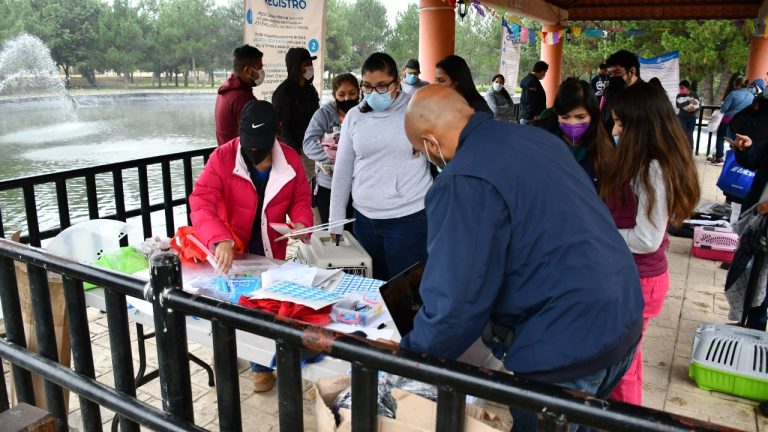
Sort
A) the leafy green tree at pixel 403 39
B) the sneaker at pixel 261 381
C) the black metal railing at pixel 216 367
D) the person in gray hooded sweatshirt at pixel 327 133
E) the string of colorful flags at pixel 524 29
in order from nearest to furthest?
the black metal railing at pixel 216 367 < the sneaker at pixel 261 381 < the person in gray hooded sweatshirt at pixel 327 133 < the string of colorful flags at pixel 524 29 < the leafy green tree at pixel 403 39

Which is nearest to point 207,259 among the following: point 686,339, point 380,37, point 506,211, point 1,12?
point 506,211

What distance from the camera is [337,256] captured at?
301cm

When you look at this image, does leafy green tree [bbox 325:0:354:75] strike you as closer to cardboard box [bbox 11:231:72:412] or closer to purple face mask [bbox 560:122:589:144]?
purple face mask [bbox 560:122:589:144]

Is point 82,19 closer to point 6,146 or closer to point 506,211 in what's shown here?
point 6,146

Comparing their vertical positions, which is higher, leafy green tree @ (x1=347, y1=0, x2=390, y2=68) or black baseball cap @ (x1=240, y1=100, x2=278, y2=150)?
leafy green tree @ (x1=347, y1=0, x2=390, y2=68)

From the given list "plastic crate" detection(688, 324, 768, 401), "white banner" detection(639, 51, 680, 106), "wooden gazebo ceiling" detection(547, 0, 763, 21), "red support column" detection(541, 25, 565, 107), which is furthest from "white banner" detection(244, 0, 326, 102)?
"red support column" detection(541, 25, 565, 107)

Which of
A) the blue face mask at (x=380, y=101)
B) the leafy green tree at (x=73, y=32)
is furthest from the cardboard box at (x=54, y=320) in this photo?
the leafy green tree at (x=73, y=32)

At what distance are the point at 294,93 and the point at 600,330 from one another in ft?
12.2

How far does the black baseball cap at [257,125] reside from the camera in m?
2.71

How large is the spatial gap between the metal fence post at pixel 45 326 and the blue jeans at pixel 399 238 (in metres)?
1.85

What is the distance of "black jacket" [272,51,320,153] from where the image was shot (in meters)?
4.62

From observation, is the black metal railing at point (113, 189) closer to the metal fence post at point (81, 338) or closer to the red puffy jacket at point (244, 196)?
the red puffy jacket at point (244, 196)

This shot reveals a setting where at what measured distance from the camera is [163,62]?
256 inches

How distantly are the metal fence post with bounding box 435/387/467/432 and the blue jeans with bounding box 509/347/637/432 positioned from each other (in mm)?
468
